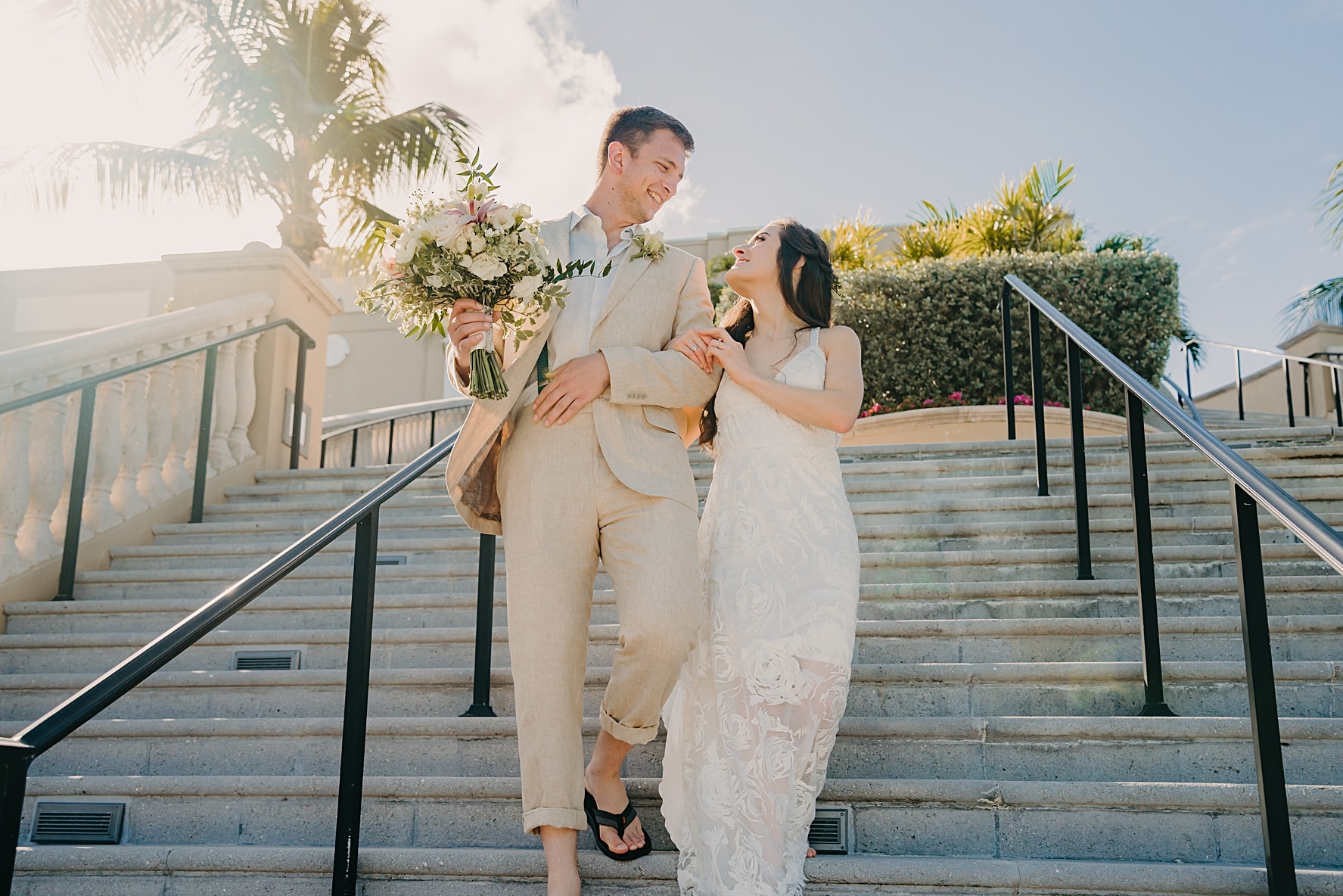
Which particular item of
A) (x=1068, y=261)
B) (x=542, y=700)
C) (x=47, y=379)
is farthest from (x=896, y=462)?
(x=1068, y=261)

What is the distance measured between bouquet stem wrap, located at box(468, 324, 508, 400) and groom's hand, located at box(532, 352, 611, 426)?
0.11 metres

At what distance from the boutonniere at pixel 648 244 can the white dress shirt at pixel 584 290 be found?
41mm

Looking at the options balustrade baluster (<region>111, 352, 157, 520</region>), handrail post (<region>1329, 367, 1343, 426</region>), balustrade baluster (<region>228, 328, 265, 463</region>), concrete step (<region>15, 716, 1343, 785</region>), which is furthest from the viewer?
handrail post (<region>1329, 367, 1343, 426</region>)

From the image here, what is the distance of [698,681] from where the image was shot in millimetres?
2721

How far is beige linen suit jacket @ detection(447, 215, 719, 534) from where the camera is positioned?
A: 2.61m

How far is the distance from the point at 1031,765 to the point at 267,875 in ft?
6.96

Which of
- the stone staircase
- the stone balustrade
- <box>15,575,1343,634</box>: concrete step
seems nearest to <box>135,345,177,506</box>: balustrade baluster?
the stone balustrade

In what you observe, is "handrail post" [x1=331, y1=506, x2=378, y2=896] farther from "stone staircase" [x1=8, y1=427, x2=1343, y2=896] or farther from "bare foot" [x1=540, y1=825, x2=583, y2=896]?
"bare foot" [x1=540, y1=825, x2=583, y2=896]

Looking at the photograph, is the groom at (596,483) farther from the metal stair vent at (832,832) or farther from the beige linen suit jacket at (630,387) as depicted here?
the metal stair vent at (832,832)

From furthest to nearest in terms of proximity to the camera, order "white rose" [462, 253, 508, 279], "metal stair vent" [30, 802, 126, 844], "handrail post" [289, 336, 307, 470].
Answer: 1. "handrail post" [289, 336, 307, 470]
2. "metal stair vent" [30, 802, 126, 844]
3. "white rose" [462, 253, 508, 279]

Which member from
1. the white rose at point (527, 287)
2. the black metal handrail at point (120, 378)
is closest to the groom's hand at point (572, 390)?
the white rose at point (527, 287)

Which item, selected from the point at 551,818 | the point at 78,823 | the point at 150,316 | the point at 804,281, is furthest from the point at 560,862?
the point at 150,316

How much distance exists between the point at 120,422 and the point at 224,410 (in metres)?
0.76

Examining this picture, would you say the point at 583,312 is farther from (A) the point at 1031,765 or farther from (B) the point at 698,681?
(A) the point at 1031,765
